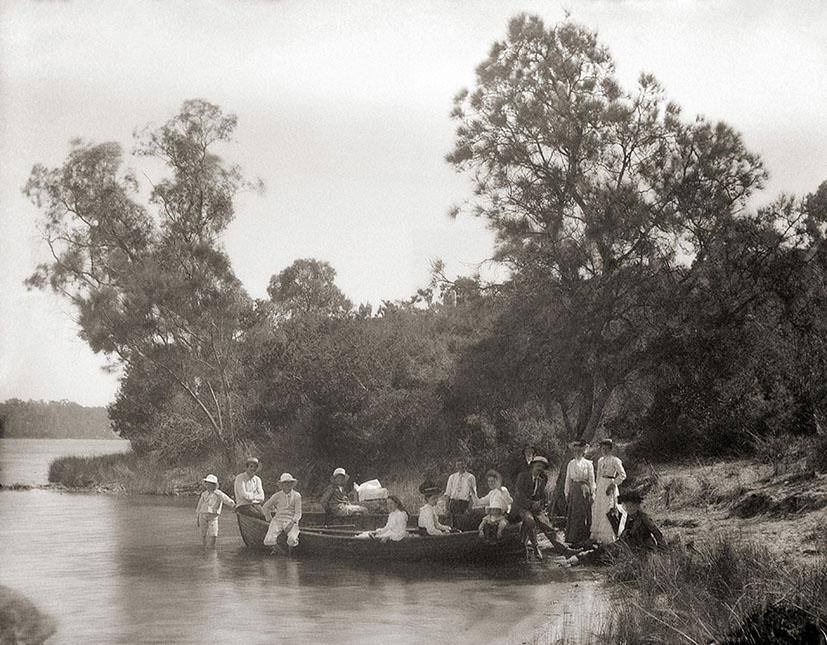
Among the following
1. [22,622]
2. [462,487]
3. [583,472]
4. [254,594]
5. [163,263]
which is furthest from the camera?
[163,263]

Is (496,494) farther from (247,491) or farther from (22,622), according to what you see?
(22,622)

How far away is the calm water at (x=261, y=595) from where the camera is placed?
947cm

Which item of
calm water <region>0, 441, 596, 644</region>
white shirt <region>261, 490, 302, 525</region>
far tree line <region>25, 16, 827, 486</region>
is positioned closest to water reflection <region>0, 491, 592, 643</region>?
calm water <region>0, 441, 596, 644</region>

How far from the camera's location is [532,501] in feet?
41.2


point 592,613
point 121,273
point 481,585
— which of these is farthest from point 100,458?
point 592,613

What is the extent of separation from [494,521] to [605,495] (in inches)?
55.1

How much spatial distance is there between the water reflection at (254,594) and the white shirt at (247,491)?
82 cm

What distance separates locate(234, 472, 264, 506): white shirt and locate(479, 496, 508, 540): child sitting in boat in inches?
163

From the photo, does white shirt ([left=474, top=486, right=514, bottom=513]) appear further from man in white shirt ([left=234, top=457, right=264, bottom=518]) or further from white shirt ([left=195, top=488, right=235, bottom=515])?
white shirt ([left=195, top=488, right=235, bottom=515])

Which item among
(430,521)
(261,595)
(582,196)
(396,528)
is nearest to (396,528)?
(396,528)

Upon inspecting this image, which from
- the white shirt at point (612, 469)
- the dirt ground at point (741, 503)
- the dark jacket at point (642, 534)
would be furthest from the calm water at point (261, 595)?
the dirt ground at point (741, 503)

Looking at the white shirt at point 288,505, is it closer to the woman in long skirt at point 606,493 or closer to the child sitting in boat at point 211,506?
the child sitting in boat at point 211,506

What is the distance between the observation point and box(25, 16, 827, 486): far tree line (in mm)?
16016

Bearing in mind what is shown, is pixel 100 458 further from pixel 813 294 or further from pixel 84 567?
pixel 813 294
